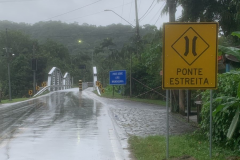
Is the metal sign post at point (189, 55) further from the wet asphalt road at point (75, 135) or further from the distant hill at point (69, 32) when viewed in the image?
the distant hill at point (69, 32)

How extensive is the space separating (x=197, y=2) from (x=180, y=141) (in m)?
9.40

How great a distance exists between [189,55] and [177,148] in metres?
2.64

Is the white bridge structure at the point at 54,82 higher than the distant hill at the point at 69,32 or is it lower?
lower

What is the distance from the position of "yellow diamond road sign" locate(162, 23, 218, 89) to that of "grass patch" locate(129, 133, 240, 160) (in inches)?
65.7

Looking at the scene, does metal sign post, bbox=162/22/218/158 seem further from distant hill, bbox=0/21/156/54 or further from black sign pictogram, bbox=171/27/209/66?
distant hill, bbox=0/21/156/54

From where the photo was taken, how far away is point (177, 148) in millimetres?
9070

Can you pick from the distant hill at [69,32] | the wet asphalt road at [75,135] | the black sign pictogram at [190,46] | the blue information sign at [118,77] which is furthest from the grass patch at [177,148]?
the distant hill at [69,32]

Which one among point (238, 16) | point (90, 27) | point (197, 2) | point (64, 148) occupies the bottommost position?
point (64, 148)

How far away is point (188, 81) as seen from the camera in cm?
763

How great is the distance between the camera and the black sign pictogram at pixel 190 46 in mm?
7582

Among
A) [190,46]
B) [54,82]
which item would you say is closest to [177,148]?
[190,46]

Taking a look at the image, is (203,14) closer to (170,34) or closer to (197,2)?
(197,2)

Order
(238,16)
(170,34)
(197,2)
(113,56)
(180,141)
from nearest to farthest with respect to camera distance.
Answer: (170,34), (180,141), (238,16), (197,2), (113,56)

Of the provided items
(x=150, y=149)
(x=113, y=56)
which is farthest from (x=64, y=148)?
(x=113, y=56)
